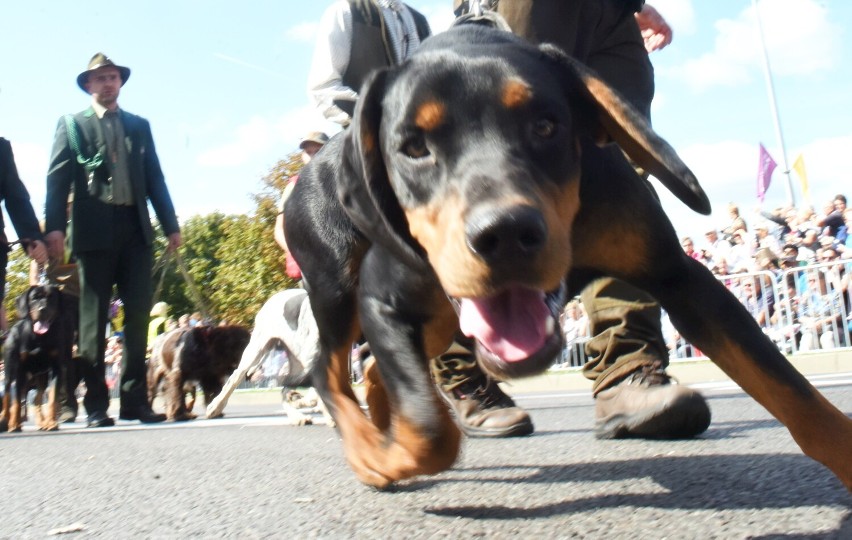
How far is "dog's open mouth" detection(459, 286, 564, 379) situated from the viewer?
92.4 inches

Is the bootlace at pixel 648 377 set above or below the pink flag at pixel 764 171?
below

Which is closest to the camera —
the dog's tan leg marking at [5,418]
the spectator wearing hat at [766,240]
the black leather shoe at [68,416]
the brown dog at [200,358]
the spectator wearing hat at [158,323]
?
the dog's tan leg marking at [5,418]

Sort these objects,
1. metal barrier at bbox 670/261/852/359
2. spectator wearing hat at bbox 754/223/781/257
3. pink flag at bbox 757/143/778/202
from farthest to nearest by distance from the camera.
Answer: pink flag at bbox 757/143/778/202 < spectator wearing hat at bbox 754/223/781/257 < metal barrier at bbox 670/261/852/359

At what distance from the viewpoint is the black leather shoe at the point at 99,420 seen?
25.1 feet

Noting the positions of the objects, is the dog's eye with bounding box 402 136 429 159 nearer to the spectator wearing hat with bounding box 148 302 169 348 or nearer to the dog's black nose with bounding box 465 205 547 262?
the dog's black nose with bounding box 465 205 547 262

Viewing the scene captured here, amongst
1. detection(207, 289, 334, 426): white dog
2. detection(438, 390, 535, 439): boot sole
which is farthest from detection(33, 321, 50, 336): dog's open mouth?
detection(438, 390, 535, 439): boot sole

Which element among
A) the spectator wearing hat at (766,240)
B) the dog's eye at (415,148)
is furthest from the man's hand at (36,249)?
the spectator wearing hat at (766,240)

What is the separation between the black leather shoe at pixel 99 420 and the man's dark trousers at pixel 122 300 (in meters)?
0.06

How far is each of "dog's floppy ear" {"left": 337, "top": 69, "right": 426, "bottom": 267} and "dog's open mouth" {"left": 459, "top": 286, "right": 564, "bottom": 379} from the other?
30 cm

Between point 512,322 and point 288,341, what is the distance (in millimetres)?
5638

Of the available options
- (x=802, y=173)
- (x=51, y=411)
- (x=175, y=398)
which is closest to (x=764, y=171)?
(x=802, y=173)

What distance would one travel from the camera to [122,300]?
26.0ft

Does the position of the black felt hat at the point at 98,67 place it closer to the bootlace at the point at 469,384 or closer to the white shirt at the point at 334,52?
the white shirt at the point at 334,52

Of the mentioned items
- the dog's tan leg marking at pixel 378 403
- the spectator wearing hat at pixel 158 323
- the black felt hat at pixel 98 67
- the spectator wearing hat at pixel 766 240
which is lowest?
the dog's tan leg marking at pixel 378 403
